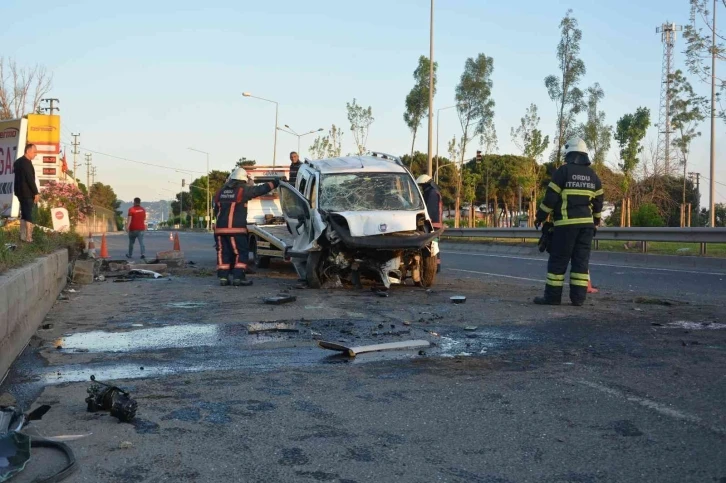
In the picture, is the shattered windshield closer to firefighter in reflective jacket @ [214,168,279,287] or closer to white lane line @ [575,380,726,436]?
firefighter in reflective jacket @ [214,168,279,287]

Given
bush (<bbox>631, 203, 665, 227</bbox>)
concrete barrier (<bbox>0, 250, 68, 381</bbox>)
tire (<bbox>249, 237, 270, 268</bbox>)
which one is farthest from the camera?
bush (<bbox>631, 203, 665, 227</bbox>)

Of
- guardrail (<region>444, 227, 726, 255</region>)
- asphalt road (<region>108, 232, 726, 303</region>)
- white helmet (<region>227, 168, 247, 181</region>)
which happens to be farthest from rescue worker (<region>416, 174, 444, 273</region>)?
guardrail (<region>444, 227, 726, 255</region>)

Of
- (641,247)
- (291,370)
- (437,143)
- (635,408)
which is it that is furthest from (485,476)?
(437,143)

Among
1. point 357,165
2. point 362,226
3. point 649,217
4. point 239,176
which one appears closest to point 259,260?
point 239,176

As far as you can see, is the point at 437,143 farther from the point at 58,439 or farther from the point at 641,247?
the point at 58,439

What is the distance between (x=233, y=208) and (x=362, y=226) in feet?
9.63

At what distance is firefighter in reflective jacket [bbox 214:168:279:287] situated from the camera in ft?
42.7

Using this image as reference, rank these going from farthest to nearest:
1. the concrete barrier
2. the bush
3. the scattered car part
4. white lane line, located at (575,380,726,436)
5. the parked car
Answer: the bush
the parked car
the concrete barrier
the scattered car part
white lane line, located at (575,380,726,436)

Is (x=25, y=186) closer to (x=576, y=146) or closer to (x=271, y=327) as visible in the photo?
(x=271, y=327)

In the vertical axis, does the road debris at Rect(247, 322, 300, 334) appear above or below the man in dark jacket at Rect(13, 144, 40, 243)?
below

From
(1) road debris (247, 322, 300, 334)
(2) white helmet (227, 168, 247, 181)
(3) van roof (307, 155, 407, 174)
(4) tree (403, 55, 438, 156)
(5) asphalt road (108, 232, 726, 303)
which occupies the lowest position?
(1) road debris (247, 322, 300, 334)

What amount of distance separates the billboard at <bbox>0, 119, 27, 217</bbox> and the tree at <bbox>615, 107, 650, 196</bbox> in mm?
27331

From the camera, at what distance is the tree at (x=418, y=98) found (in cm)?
4431

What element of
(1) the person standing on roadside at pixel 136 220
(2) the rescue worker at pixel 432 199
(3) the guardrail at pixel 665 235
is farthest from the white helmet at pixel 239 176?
(3) the guardrail at pixel 665 235
